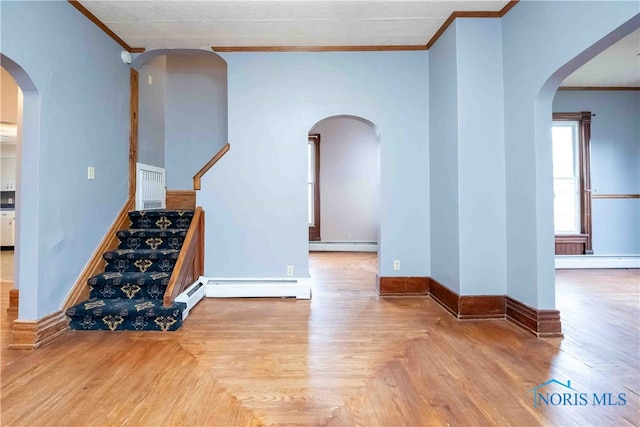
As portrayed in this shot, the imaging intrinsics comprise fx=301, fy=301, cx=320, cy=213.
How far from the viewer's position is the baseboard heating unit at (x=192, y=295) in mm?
2840

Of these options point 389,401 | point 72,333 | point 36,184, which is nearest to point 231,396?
point 389,401

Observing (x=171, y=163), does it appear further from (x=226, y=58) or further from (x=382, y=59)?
(x=382, y=59)

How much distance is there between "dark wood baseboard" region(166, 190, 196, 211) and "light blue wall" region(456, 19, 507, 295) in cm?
373

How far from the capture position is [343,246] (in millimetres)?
7082

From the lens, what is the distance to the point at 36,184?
2.34 meters

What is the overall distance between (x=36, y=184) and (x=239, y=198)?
174 cm

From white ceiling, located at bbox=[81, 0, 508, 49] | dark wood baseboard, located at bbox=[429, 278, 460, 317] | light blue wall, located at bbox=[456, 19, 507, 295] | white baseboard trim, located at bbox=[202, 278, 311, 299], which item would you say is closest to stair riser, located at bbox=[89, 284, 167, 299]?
white baseboard trim, located at bbox=[202, 278, 311, 299]

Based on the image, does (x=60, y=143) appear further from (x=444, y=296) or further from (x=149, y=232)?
(x=444, y=296)

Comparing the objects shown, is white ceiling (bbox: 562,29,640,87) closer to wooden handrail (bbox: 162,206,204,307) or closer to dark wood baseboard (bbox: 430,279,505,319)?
dark wood baseboard (bbox: 430,279,505,319)

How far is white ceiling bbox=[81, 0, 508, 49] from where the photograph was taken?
8.94ft

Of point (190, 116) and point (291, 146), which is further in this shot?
point (190, 116)

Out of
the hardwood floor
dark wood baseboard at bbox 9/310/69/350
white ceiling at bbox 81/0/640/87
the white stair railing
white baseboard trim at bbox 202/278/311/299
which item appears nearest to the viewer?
the hardwood floor

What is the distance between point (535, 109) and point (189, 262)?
3495 millimetres

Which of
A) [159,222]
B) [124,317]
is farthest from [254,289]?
[159,222]
